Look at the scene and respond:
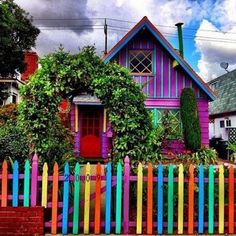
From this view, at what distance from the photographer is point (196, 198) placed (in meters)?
7.29

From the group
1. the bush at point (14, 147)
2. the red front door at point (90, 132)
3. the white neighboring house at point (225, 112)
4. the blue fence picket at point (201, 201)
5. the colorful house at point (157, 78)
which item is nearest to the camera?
the blue fence picket at point (201, 201)

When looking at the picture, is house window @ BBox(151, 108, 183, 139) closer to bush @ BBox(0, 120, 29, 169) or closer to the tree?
bush @ BBox(0, 120, 29, 169)

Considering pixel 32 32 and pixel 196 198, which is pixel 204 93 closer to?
pixel 196 198

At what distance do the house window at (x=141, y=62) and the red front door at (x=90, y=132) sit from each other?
240cm

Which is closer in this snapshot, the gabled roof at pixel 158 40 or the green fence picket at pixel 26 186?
the green fence picket at pixel 26 186

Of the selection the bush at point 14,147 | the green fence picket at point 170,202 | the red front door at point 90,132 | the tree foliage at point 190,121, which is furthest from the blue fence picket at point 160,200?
the red front door at point 90,132

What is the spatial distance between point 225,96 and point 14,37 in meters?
15.1

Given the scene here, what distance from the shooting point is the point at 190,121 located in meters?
16.4

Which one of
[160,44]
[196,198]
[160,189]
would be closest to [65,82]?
Result: [160,189]

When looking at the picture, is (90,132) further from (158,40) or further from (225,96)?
(225,96)

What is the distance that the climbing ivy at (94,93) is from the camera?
7430mm

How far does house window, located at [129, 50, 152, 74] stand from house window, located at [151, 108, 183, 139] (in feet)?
5.64

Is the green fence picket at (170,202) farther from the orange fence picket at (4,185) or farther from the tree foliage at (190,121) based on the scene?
the tree foliage at (190,121)

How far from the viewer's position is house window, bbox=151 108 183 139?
16.7 meters
